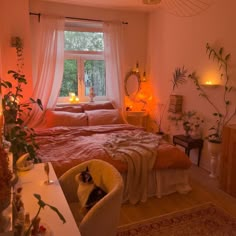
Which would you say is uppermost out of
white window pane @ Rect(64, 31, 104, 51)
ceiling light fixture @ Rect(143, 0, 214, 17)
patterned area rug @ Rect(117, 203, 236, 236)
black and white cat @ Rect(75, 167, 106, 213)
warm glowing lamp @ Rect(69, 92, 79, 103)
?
ceiling light fixture @ Rect(143, 0, 214, 17)

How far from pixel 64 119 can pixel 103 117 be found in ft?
2.24

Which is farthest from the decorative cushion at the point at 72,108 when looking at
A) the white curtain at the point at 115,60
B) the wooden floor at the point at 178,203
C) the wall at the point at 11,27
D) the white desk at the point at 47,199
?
the white desk at the point at 47,199

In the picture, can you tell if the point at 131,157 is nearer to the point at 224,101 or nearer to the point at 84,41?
the point at 224,101

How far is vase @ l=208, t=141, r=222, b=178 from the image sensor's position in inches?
121

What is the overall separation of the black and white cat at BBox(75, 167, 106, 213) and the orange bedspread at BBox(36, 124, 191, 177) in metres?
0.76

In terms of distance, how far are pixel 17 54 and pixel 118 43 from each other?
1886 millimetres

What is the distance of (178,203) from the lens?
2602 millimetres

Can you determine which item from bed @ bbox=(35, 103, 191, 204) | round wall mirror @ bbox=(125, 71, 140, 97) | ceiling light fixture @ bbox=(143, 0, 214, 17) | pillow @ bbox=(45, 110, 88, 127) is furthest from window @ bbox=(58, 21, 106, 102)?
ceiling light fixture @ bbox=(143, 0, 214, 17)

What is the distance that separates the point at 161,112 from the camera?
471 cm

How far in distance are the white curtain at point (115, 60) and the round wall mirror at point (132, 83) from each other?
251 millimetres

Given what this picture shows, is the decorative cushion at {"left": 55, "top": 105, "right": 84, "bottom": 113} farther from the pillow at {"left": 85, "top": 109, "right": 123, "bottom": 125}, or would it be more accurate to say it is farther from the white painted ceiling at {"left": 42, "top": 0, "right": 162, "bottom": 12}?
the white painted ceiling at {"left": 42, "top": 0, "right": 162, "bottom": 12}

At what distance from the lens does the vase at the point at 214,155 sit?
308 cm

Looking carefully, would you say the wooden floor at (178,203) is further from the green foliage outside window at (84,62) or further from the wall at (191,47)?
the green foliage outside window at (84,62)

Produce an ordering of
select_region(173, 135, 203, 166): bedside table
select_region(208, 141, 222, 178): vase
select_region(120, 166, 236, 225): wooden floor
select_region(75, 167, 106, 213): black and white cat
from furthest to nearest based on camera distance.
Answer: select_region(173, 135, 203, 166): bedside table < select_region(208, 141, 222, 178): vase < select_region(120, 166, 236, 225): wooden floor < select_region(75, 167, 106, 213): black and white cat
